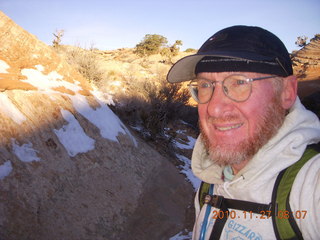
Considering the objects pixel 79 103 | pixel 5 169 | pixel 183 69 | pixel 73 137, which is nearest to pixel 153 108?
pixel 79 103

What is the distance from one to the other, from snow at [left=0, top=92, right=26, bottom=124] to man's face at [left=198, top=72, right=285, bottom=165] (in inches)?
93.8

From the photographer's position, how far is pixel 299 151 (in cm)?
111

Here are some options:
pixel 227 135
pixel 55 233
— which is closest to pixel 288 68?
pixel 227 135

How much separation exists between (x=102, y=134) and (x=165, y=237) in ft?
5.99

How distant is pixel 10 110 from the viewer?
2.86m

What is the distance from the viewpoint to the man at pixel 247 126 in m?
1.16

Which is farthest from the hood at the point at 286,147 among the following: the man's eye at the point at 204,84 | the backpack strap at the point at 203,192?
the man's eye at the point at 204,84

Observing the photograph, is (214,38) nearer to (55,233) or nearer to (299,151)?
(299,151)

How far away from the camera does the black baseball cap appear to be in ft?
4.40

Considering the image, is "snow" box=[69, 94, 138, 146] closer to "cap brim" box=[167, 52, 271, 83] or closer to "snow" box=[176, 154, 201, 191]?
"snow" box=[176, 154, 201, 191]

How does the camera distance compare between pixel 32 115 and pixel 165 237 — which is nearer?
pixel 32 115

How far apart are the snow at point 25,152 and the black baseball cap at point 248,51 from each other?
7.15 feet

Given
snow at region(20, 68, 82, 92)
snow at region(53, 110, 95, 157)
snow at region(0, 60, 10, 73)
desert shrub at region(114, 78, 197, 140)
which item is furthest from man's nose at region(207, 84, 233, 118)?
desert shrub at region(114, 78, 197, 140)

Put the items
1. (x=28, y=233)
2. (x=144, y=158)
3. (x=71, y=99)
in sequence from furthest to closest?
(x=144, y=158), (x=71, y=99), (x=28, y=233)
